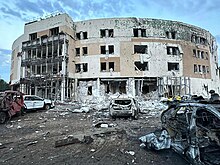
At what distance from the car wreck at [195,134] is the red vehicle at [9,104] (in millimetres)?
10113

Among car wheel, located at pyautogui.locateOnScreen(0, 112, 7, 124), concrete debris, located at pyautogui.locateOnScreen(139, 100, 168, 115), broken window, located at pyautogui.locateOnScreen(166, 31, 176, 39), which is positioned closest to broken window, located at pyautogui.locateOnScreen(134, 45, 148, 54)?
broken window, located at pyautogui.locateOnScreen(166, 31, 176, 39)

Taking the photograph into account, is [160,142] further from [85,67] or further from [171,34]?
[171,34]

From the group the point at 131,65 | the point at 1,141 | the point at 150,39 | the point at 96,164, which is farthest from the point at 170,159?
the point at 150,39

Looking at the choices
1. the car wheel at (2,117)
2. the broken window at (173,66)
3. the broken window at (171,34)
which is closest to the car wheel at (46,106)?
the car wheel at (2,117)

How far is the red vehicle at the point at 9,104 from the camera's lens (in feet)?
39.8

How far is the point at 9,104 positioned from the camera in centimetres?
1270

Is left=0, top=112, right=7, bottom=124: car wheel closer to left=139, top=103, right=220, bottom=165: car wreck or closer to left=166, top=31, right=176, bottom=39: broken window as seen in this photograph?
left=139, top=103, right=220, bottom=165: car wreck

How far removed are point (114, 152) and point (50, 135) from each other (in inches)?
150

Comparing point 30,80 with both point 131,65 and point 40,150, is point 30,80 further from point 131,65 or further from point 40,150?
point 40,150

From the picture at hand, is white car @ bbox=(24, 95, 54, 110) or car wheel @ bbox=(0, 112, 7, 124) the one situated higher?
white car @ bbox=(24, 95, 54, 110)

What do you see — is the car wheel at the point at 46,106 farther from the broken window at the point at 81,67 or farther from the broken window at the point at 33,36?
the broken window at the point at 33,36

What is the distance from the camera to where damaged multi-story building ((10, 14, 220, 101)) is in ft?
97.9

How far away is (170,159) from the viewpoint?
210 inches

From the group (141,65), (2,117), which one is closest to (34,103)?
(2,117)
